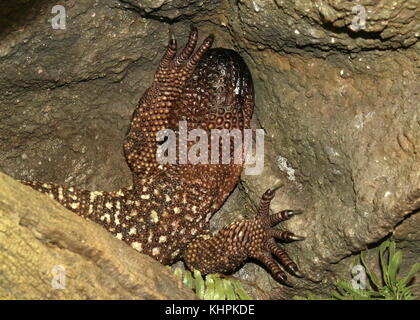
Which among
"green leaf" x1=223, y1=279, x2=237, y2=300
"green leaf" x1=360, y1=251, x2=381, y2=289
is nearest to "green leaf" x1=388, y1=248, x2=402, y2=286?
"green leaf" x1=360, y1=251, x2=381, y2=289

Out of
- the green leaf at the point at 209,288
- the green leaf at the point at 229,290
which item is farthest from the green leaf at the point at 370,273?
the green leaf at the point at 209,288

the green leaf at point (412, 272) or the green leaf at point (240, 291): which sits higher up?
the green leaf at point (412, 272)

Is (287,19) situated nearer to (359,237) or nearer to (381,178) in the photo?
(381,178)

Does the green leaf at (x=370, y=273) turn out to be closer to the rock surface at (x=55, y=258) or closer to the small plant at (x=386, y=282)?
the small plant at (x=386, y=282)

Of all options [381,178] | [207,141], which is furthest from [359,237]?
[207,141]

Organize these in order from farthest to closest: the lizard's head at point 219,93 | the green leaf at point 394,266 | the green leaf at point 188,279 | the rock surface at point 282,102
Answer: the green leaf at point 188,279
the lizard's head at point 219,93
the green leaf at point 394,266
the rock surface at point 282,102

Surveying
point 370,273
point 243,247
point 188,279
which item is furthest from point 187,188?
point 370,273
